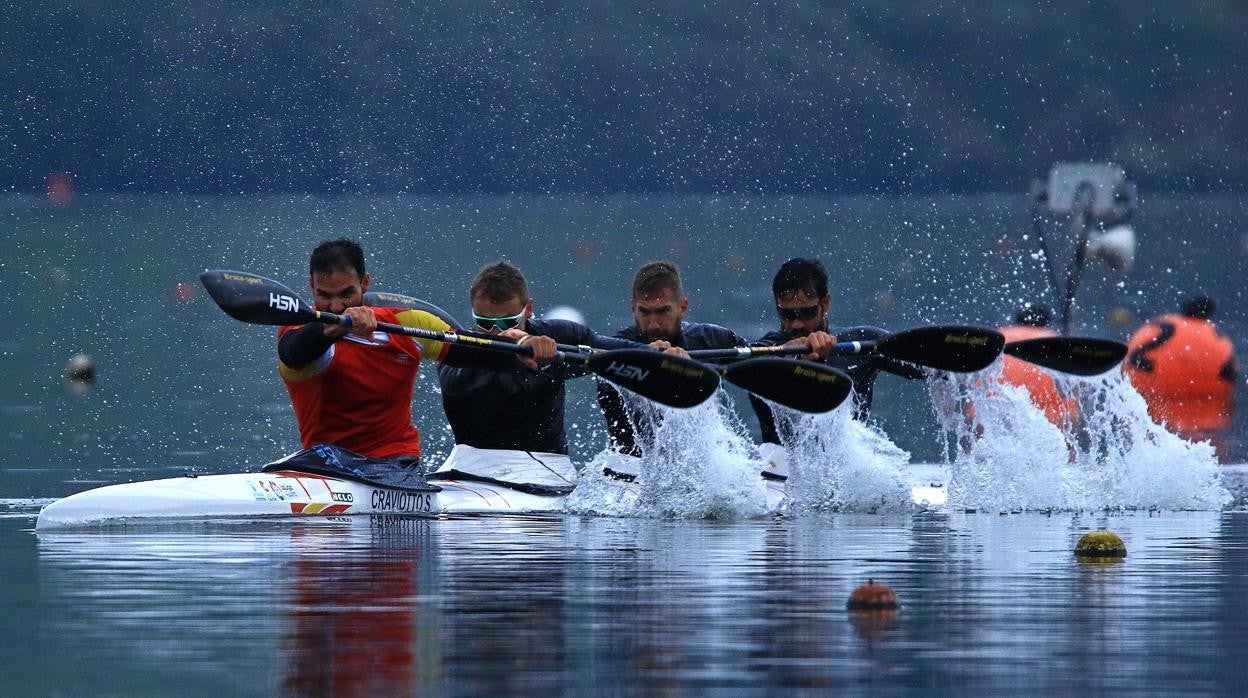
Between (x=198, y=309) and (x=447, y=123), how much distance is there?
28385mm

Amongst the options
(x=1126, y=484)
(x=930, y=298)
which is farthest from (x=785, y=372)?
(x=930, y=298)

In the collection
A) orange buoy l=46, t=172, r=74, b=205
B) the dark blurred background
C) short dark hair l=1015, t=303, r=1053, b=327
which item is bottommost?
short dark hair l=1015, t=303, r=1053, b=327

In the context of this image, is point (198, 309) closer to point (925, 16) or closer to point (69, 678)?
point (925, 16)

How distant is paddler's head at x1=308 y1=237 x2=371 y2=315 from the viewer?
1102 centimetres

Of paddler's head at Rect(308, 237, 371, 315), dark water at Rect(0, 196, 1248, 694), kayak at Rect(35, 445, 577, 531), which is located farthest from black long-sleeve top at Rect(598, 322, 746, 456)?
paddler's head at Rect(308, 237, 371, 315)

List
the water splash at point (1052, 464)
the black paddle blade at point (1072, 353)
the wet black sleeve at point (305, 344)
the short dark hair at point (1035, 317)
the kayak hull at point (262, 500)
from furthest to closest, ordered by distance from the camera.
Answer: the short dark hair at point (1035, 317), the black paddle blade at point (1072, 353), the water splash at point (1052, 464), the wet black sleeve at point (305, 344), the kayak hull at point (262, 500)

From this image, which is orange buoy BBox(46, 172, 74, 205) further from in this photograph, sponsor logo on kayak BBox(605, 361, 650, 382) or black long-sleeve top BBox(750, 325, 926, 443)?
sponsor logo on kayak BBox(605, 361, 650, 382)

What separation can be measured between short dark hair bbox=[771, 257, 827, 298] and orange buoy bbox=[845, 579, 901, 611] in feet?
20.5

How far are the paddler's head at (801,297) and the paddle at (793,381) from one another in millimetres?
742

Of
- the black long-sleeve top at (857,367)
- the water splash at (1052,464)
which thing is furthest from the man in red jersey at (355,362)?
the water splash at (1052,464)

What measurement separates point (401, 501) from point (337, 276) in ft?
3.86

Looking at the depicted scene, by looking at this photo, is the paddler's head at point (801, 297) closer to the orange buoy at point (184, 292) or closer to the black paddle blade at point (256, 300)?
the black paddle blade at point (256, 300)

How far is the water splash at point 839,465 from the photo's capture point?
12375 millimetres

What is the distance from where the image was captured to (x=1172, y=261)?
7106 centimetres
